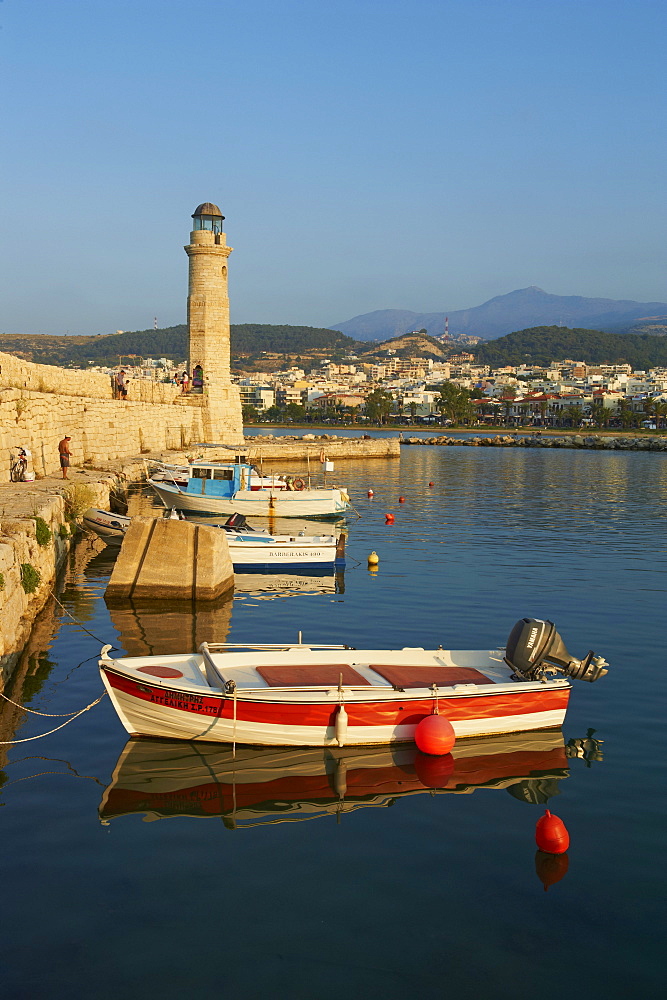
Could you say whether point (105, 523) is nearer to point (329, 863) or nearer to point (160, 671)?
point (160, 671)

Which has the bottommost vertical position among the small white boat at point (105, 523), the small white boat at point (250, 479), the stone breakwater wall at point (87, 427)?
the small white boat at point (105, 523)

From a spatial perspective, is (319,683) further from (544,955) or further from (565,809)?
(544,955)

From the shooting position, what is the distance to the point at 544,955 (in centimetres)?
613

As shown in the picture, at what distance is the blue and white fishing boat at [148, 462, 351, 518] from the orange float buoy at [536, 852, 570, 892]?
830 inches

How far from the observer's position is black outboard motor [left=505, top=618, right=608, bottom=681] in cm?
1050

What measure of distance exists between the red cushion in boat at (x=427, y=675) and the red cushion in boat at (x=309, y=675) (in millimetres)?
374

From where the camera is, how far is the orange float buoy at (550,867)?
283 inches

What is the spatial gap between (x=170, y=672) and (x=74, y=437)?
2298cm

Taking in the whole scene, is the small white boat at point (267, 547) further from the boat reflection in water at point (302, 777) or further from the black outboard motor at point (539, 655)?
the boat reflection in water at point (302, 777)

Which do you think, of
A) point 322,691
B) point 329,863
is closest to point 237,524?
point 322,691

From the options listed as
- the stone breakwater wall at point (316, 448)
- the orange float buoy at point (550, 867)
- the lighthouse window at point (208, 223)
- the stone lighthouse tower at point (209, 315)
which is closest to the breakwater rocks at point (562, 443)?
the stone breakwater wall at point (316, 448)

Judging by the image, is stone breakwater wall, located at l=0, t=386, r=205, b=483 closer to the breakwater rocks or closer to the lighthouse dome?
the lighthouse dome

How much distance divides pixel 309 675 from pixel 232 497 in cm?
1844

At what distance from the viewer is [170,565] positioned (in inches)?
665
